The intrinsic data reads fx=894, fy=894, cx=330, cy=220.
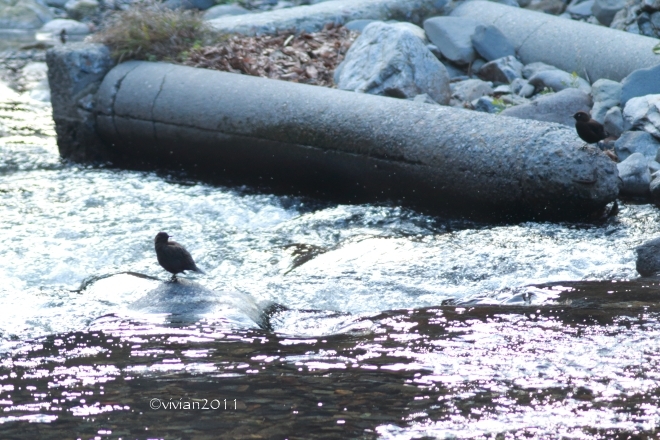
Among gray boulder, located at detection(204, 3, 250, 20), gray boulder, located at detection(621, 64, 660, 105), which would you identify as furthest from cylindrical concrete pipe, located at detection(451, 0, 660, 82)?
gray boulder, located at detection(204, 3, 250, 20)

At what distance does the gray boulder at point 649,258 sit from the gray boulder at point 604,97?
337 centimetres

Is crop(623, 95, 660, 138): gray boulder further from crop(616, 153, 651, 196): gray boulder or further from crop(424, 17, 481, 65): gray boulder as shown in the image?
crop(424, 17, 481, 65): gray boulder

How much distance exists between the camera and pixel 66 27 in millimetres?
19469

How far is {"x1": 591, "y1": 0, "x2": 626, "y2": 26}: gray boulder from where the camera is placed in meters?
12.8

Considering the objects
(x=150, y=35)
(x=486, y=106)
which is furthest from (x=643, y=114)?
(x=150, y=35)

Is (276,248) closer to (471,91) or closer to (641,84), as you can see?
(471,91)

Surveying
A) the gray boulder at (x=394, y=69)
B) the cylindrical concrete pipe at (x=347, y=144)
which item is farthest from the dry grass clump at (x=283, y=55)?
the cylindrical concrete pipe at (x=347, y=144)

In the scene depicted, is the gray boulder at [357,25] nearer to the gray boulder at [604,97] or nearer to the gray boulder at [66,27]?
the gray boulder at [604,97]

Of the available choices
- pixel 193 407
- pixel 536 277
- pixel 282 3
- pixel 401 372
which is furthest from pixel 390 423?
pixel 282 3

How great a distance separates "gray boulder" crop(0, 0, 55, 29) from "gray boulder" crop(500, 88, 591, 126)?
565 inches

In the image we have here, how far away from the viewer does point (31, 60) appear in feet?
52.5

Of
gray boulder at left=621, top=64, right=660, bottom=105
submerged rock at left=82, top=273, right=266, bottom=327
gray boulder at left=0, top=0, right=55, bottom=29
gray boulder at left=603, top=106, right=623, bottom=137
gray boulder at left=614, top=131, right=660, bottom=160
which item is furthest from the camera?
gray boulder at left=0, top=0, right=55, bottom=29

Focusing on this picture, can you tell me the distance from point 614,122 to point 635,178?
1.20 meters

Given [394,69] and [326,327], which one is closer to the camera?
[326,327]
